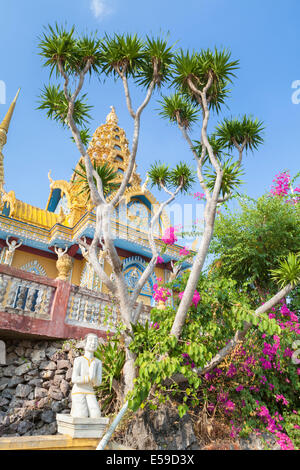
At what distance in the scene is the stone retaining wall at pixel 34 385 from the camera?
5344 mm

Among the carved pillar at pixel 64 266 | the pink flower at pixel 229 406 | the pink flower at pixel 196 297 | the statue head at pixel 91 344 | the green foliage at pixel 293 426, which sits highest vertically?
the carved pillar at pixel 64 266

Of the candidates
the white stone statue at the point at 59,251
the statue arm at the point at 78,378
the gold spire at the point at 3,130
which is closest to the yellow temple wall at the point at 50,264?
the white stone statue at the point at 59,251

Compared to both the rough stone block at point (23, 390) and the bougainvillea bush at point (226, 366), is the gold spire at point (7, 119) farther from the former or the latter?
the bougainvillea bush at point (226, 366)

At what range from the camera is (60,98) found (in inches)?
268

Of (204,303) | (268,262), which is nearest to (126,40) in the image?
(204,303)

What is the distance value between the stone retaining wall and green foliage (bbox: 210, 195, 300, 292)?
16.6 feet

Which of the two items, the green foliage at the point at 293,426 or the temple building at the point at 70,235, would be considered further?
the temple building at the point at 70,235

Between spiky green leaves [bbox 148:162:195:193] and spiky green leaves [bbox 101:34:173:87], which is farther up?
spiky green leaves [bbox 101:34:173:87]

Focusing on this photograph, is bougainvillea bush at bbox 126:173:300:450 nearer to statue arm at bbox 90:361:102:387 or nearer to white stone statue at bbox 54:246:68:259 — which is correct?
statue arm at bbox 90:361:102:387

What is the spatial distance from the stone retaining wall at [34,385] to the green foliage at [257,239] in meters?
5.06

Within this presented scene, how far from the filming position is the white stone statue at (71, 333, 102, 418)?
390cm

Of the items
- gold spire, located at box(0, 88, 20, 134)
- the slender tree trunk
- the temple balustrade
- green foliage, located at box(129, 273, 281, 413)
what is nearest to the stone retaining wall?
the temple balustrade

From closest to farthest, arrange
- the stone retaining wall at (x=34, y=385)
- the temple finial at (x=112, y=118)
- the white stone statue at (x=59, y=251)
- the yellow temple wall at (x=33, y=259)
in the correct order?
the stone retaining wall at (x=34, y=385)
the white stone statue at (x=59, y=251)
the yellow temple wall at (x=33, y=259)
the temple finial at (x=112, y=118)

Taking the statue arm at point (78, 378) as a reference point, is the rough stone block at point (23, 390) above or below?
below
